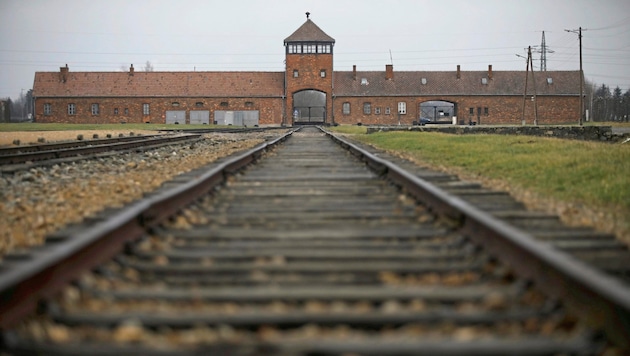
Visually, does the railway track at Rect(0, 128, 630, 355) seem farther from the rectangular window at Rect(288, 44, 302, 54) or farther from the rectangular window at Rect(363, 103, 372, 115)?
the rectangular window at Rect(363, 103, 372, 115)

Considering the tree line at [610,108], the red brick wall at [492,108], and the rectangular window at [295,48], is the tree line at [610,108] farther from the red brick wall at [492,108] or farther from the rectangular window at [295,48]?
the rectangular window at [295,48]

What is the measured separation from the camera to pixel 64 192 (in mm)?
7836

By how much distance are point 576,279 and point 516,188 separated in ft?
19.1

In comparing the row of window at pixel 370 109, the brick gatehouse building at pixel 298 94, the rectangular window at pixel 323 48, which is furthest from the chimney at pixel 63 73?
the row of window at pixel 370 109

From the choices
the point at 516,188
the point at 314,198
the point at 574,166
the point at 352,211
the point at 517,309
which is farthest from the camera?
the point at 574,166

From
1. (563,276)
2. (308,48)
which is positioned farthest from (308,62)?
(563,276)

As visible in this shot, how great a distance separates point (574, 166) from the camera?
10156mm

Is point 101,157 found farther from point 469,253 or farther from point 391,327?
point 391,327

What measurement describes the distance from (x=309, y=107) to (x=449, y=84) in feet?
→ 49.8

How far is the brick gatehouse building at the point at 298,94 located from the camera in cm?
6775

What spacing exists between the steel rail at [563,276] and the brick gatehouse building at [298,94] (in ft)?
209

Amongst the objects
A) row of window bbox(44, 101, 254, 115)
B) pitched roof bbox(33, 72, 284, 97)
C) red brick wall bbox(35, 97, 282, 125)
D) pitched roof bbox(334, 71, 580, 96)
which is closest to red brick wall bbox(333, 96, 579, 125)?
pitched roof bbox(334, 71, 580, 96)

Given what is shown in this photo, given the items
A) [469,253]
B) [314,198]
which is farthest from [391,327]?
Result: [314,198]

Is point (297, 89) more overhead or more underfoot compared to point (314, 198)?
more overhead
